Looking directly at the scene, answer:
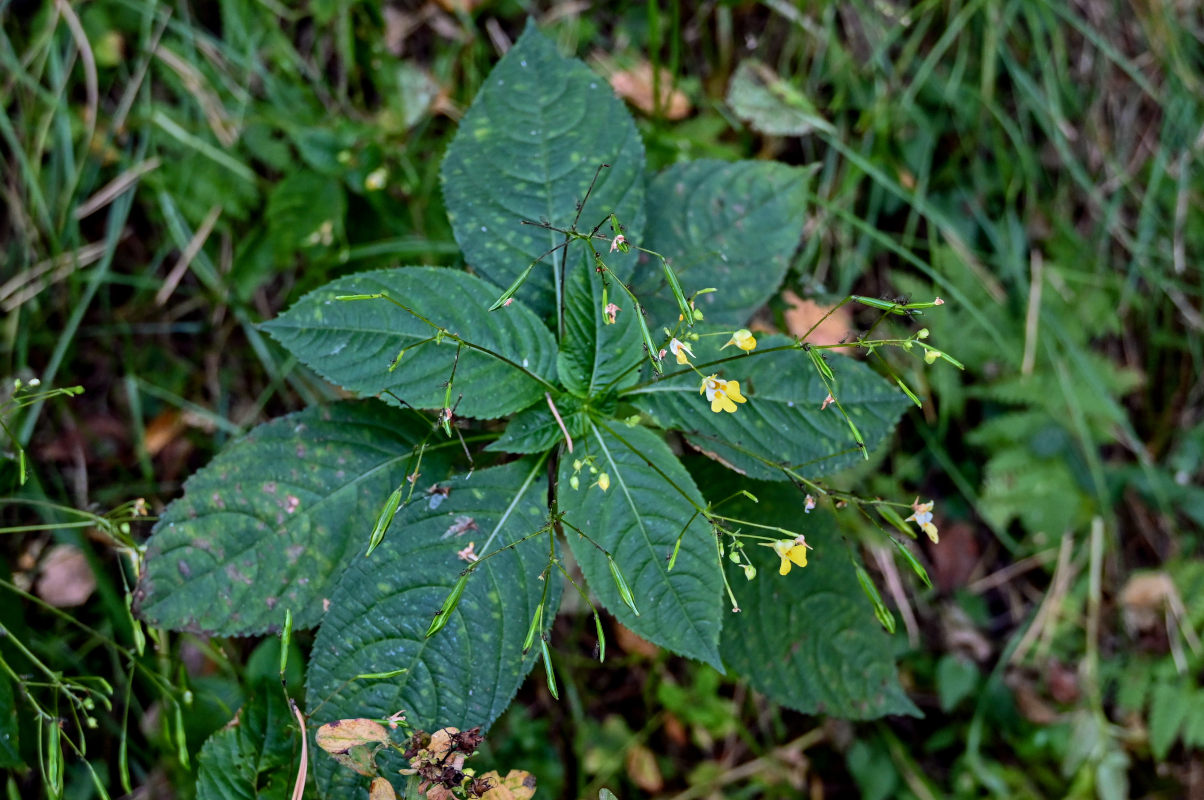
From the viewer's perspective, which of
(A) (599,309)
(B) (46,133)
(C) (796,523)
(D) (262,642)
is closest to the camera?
(A) (599,309)

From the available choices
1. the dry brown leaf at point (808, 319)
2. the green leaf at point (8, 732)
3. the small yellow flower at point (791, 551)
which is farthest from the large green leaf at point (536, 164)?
the green leaf at point (8, 732)

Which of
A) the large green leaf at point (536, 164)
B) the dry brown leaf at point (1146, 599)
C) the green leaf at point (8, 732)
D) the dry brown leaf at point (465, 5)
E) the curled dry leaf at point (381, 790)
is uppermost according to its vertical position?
the dry brown leaf at point (465, 5)

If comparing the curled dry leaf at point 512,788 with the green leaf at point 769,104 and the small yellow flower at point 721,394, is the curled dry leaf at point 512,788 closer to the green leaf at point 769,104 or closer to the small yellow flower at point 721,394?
the small yellow flower at point 721,394

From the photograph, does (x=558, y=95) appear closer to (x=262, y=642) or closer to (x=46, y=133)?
(x=262, y=642)

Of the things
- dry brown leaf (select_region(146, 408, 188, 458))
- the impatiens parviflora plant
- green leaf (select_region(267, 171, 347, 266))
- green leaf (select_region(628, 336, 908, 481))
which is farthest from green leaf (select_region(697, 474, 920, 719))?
dry brown leaf (select_region(146, 408, 188, 458))

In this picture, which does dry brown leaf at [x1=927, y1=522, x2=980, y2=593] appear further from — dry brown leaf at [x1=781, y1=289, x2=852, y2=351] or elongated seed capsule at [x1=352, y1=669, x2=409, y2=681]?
elongated seed capsule at [x1=352, y1=669, x2=409, y2=681]

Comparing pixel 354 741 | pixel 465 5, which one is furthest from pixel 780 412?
pixel 465 5

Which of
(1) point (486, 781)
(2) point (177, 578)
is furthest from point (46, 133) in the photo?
(1) point (486, 781)
